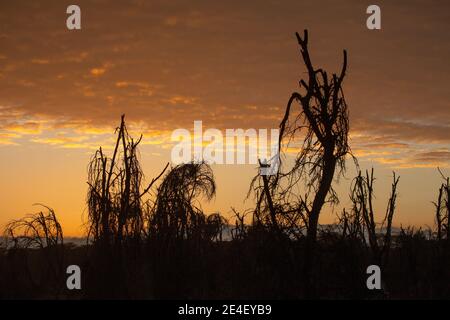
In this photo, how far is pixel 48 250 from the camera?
686 inches

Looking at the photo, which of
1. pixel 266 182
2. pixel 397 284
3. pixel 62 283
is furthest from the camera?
pixel 397 284

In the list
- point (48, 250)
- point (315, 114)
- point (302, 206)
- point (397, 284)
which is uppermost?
point (315, 114)

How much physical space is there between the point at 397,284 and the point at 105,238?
12199mm

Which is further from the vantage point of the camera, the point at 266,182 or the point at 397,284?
the point at 397,284

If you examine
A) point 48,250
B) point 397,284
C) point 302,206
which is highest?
point 302,206

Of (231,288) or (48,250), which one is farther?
(48,250)

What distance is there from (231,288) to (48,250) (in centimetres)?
558

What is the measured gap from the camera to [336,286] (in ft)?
48.7

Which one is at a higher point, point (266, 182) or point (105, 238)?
point (266, 182)
